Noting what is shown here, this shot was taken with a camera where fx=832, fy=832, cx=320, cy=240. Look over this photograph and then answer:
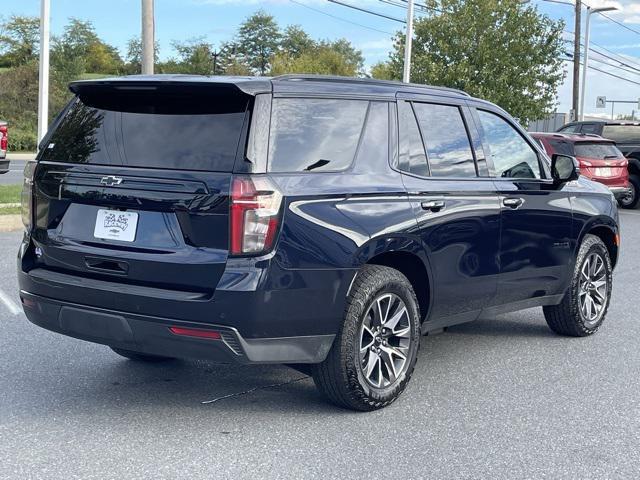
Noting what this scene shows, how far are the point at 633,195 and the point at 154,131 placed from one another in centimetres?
1713

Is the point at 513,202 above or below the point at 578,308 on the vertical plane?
above

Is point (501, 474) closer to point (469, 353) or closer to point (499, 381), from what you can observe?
point (499, 381)

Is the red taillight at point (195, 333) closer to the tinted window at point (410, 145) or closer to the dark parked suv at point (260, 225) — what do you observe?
the dark parked suv at point (260, 225)

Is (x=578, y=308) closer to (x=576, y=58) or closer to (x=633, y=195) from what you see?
(x=633, y=195)

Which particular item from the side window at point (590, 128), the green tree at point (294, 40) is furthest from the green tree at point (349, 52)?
the side window at point (590, 128)

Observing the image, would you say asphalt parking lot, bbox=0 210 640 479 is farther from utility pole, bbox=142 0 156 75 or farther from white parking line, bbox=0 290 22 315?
utility pole, bbox=142 0 156 75

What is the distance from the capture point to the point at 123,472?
3660 mm

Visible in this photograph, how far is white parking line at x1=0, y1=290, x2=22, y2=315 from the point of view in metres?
6.72

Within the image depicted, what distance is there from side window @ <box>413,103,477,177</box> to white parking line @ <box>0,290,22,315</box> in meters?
3.68

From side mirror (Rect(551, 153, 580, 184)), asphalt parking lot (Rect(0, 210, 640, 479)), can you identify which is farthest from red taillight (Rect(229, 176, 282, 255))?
side mirror (Rect(551, 153, 580, 184))

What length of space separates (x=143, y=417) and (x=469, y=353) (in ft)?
8.32

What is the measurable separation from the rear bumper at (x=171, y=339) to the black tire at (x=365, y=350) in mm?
150

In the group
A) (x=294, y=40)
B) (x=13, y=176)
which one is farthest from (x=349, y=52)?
(x=13, y=176)

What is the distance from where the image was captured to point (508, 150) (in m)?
5.75
